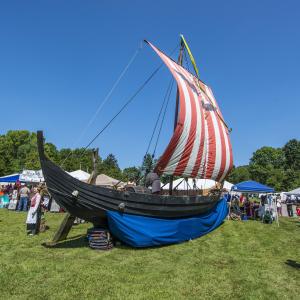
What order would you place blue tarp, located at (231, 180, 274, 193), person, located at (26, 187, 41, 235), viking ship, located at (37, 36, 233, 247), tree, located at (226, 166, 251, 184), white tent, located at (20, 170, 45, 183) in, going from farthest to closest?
tree, located at (226, 166, 251, 184)
white tent, located at (20, 170, 45, 183)
blue tarp, located at (231, 180, 274, 193)
person, located at (26, 187, 41, 235)
viking ship, located at (37, 36, 233, 247)

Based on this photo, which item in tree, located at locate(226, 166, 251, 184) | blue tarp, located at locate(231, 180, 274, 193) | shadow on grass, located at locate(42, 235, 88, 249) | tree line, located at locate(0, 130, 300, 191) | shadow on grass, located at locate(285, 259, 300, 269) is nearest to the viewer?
shadow on grass, located at locate(285, 259, 300, 269)

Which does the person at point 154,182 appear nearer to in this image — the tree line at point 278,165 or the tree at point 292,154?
the tree line at point 278,165

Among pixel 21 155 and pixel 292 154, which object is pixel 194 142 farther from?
pixel 292 154

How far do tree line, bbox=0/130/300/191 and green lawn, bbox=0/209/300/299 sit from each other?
44388mm

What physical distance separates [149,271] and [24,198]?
14966 millimetres

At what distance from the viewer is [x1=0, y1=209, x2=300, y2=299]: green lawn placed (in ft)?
17.7

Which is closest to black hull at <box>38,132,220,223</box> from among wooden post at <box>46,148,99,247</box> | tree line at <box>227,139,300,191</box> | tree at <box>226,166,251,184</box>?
wooden post at <box>46,148,99,247</box>

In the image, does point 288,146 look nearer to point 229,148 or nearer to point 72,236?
point 229,148

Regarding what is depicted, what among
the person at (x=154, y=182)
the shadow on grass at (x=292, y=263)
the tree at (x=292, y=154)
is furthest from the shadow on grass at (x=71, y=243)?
the tree at (x=292, y=154)

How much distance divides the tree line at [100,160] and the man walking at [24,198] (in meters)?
32.6

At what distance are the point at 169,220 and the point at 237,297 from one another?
4.63m

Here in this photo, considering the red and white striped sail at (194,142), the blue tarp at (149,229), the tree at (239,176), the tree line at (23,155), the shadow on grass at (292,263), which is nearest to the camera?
the shadow on grass at (292,263)

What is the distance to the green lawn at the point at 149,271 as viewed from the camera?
5406mm

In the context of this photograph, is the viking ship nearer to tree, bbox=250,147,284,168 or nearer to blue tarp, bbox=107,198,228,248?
blue tarp, bbox=107,198,228,248
